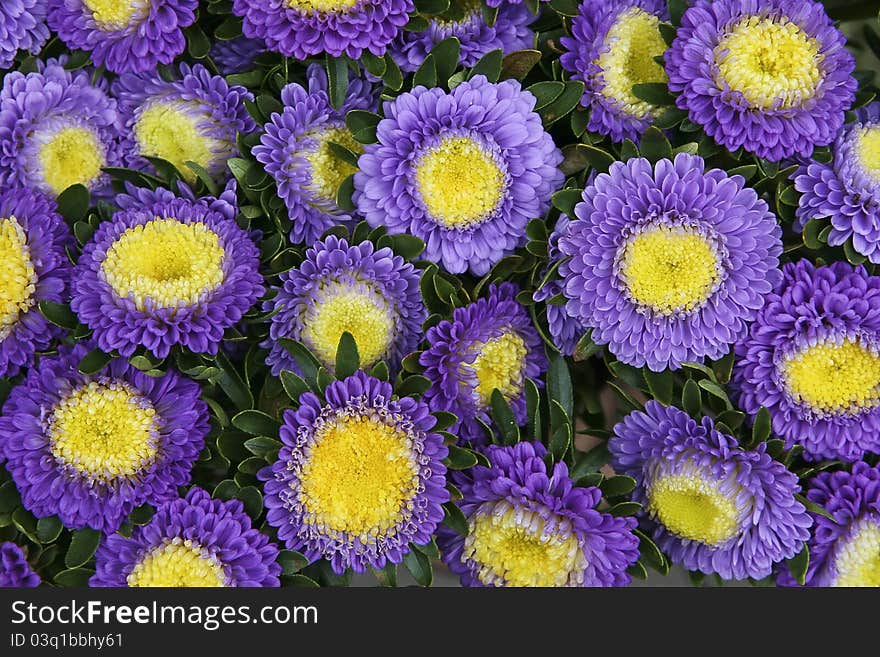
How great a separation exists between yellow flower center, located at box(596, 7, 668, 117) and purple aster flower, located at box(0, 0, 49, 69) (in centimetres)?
63

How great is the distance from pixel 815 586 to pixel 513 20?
717mm

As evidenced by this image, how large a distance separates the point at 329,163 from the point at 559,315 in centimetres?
31

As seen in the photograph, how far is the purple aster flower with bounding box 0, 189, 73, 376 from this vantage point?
0.93 m

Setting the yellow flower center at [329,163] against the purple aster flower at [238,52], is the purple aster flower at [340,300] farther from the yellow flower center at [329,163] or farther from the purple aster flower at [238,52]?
the purple aster flower at [238,52]

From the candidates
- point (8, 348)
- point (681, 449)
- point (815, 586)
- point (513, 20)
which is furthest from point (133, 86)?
point (815, 586)

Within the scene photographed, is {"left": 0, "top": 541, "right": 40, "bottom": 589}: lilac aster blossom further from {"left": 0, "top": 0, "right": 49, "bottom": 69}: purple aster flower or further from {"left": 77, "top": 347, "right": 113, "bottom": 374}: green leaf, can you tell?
{"left": 0, "top": 0, "right": 49, "bottom": 69}: purple aster flower

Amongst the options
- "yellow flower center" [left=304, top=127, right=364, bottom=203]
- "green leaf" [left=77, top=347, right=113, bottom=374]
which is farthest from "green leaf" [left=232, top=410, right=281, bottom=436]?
"yellow flower center" [left=304, top=127, right=364, bottom=203]

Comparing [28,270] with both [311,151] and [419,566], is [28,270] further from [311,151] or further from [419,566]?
[419,566]

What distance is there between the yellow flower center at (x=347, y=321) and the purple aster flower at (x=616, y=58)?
320 mm

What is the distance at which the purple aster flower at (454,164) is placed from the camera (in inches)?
37.0

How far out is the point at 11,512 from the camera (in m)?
0.96

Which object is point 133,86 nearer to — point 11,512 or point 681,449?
point 11,512

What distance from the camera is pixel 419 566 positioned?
949mm

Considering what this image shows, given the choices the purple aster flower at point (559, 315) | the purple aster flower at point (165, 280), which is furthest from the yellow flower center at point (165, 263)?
the purple aster flower at point (559, 315)
